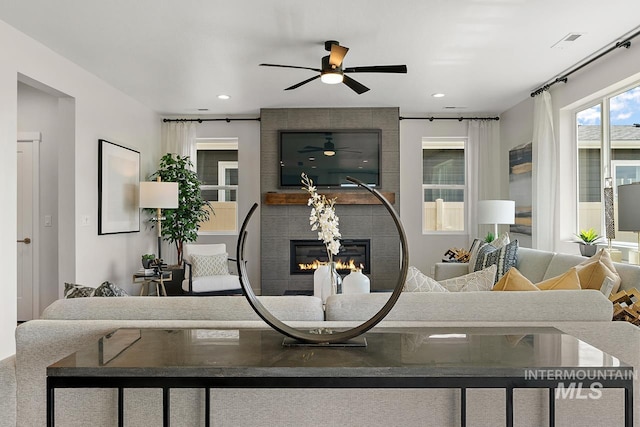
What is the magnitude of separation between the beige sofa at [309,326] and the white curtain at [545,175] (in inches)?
138

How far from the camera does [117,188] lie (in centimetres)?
528

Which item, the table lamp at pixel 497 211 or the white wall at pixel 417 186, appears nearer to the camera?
the table lamp at pixel 497 211

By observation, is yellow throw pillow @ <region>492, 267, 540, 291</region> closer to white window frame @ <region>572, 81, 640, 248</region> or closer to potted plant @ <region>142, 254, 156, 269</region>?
white window frame @ <region>572, 81, 640, 248</region>

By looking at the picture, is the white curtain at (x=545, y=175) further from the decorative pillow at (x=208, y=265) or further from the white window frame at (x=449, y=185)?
the decorative pillow at (x=208, y=265)

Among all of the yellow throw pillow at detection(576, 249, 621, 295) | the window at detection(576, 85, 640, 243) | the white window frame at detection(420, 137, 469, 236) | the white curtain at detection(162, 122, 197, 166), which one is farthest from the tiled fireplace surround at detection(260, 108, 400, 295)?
the yellow throw pillow at detection(576, 249, 621, 295)

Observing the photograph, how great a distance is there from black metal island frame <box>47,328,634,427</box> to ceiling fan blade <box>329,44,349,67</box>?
2834 millimetres

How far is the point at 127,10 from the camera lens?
3.26 m

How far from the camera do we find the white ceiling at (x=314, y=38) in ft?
10.6

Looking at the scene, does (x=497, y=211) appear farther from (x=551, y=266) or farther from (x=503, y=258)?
(x=551, y=266)

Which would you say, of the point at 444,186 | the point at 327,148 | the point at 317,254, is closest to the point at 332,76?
the point at 327,148

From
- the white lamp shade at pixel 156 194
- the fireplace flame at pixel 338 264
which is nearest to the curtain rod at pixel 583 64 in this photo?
the fireplace flame at pixel 338 264

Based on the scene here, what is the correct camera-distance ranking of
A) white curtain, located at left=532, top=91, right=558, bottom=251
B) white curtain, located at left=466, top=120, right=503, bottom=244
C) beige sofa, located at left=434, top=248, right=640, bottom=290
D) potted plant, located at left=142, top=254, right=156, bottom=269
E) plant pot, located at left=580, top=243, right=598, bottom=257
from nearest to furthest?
beige sofa, located at left=434, top=248, right=640, bottom=290, plant pot, located at left=580, top=243, right=598, bottom=257, white curtain, located at left=532, top=91, right=558, bottom=251, potted plant, located at left=142, top=254, right=156, bottom=269, white curtain, located at left=466, top=120, right=503, bottom=244

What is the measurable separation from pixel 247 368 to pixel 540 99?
5.04m

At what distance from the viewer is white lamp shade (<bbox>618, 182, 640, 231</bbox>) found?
2801mm
